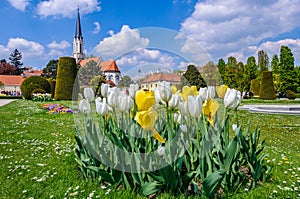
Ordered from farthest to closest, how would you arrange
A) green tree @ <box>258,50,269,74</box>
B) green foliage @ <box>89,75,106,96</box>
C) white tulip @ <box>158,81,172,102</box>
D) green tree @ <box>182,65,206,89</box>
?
green tree @ <box>258,50,269,74</box>, green foliage @ <box>89,75,106,96</box>, green tree @ <box>182,65,206,89</box>, white tulip @ <box>158,81,172,102</box>

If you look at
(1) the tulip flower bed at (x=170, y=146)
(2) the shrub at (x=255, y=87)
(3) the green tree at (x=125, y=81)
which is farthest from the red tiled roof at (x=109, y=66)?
(2) the shrub at (x=255, y=87)

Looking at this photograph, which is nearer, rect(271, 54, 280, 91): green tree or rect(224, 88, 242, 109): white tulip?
rect(224, 88, 242, 109): white tulip

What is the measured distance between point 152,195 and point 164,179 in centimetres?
27

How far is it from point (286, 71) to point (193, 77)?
40.2 meters

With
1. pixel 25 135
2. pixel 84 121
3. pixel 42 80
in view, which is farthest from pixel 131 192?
pixel 42 80

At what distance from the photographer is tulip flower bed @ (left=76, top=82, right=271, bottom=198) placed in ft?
7.34

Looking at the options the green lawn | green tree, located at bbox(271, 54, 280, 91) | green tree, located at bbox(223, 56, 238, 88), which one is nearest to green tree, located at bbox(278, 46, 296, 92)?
green tree, located at bbox(271, 54, 280, 91)

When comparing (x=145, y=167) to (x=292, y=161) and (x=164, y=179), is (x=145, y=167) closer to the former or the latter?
(x=164, y=179)

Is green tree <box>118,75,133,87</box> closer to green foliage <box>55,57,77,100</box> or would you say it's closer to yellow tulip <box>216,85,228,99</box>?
yellow tulip <box>216,85,228,99</box>

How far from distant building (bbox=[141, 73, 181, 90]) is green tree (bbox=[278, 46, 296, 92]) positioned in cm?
4050

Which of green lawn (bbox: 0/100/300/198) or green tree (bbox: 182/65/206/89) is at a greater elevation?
green tree (bbox: 182/65/206/89)

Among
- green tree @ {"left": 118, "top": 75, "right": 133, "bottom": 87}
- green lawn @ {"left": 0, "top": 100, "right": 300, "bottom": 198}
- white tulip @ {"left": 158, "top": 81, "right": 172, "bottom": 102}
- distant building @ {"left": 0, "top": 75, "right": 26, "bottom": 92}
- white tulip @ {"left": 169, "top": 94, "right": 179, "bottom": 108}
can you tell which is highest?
distant building @ {"left": 0, "top": 75, "right": 26, "bottom": 92}

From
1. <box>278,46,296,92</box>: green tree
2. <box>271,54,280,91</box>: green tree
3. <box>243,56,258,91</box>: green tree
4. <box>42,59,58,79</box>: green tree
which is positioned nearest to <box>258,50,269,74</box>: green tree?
<box>271,54,280,91</box>: green tree

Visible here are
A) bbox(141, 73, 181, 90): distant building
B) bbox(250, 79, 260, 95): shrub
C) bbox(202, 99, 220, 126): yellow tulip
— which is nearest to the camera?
bbox(202, 99, 220, 126): yellow tulip
